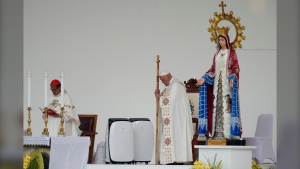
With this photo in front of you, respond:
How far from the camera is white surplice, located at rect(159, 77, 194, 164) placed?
28.1ft

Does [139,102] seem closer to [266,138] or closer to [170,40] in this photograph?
[170,40]

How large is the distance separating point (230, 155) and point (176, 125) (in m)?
1.34

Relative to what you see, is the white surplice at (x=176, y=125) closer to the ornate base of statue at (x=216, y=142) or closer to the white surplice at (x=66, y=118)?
the ornate base of statue at (x=216, y=142)

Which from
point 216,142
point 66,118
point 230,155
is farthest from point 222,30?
point 66,118

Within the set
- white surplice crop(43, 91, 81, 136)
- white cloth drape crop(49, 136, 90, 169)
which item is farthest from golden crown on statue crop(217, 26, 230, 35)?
white surplice crop(43, 91, 81, 136)

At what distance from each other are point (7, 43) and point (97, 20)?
37.0 feet

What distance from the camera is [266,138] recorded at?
9.60 metres

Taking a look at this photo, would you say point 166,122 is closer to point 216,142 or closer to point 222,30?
point 216,142

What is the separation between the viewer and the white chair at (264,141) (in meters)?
9.48

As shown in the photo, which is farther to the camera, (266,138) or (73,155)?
(266,138)

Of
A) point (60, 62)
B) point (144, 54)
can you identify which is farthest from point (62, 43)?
point (144, 54)

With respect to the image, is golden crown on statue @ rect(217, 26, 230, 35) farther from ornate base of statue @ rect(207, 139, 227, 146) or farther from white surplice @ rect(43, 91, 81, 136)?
white surplice @ rect(43, 91, 81, 136)

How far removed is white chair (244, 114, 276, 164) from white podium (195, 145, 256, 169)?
186 cm

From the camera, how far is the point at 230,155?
24.3ft
